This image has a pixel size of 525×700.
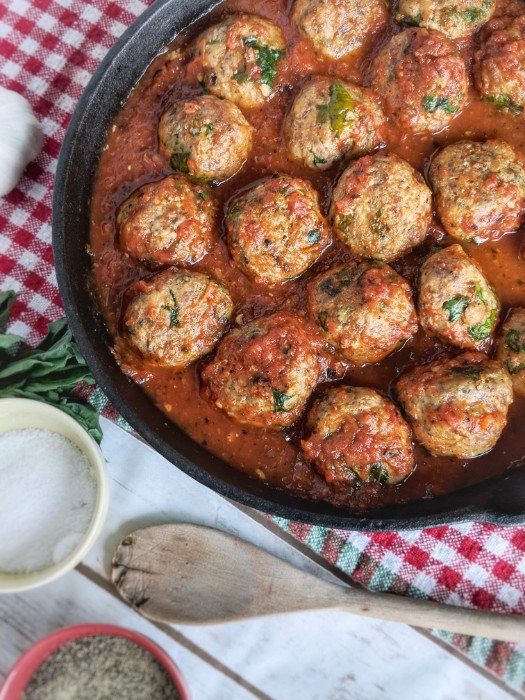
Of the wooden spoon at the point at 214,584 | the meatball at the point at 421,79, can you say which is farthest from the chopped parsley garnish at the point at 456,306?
the wooden spoon at the point at 214,584

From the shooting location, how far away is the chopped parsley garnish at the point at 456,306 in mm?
3143

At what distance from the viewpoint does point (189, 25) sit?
366 cm

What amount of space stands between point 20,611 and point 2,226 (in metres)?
2.12

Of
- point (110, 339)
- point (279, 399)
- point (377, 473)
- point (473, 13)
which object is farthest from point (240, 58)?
point (377, 473)

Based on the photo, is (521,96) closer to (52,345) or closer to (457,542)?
(457,542)

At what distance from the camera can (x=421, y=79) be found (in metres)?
3.28

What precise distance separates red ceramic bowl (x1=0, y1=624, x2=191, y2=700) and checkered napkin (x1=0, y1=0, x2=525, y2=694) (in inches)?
35.2

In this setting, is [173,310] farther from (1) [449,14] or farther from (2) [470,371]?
(1) [449,14]

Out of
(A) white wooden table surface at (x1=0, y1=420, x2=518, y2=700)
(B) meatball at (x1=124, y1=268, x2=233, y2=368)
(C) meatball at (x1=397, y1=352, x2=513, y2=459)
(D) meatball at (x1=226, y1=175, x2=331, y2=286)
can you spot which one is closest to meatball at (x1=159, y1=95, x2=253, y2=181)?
(D) meatball at (x1=226, y1=175, x2=331, y2=286)

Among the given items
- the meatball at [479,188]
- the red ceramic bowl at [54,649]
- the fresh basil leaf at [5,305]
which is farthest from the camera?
the fresh basil leaf at [5,305]

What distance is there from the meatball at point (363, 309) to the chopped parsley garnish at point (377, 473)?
0.50 metres

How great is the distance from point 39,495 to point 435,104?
2.78 metres

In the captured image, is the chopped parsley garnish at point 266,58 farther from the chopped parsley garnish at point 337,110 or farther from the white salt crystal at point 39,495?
the white salt crystal at point 39,495

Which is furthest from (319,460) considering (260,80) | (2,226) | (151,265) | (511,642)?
(2,226)
